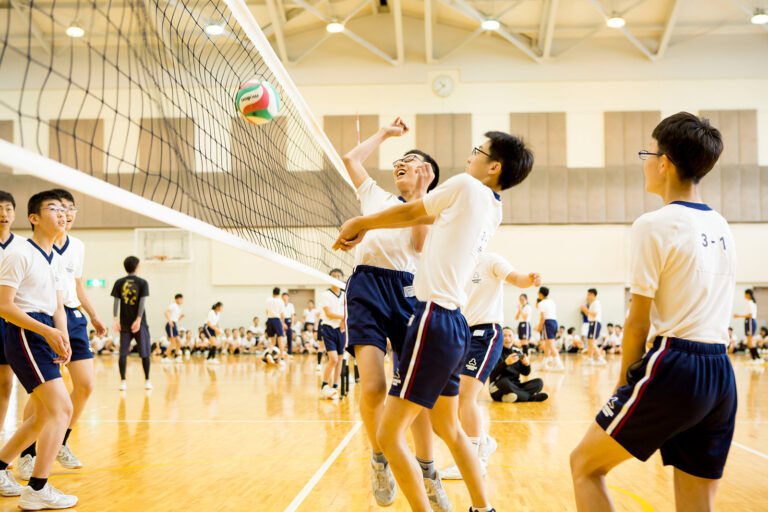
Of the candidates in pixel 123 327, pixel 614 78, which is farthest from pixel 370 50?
pixel 123 327

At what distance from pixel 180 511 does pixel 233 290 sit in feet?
56.9

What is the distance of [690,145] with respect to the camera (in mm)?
2211

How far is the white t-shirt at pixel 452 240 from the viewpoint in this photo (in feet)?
8.64

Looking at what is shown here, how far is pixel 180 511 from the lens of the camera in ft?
11.4

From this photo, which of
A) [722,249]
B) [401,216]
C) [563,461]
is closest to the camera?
[722,249]

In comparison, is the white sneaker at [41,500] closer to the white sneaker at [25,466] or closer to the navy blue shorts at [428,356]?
the white sneaker at [25,466]

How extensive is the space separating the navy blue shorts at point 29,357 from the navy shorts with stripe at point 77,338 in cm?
58

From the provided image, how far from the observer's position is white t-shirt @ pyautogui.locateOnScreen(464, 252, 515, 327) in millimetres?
4707

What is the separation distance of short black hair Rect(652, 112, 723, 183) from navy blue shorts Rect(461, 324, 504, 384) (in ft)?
7.97

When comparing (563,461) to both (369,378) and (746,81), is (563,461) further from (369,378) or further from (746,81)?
(746,81)

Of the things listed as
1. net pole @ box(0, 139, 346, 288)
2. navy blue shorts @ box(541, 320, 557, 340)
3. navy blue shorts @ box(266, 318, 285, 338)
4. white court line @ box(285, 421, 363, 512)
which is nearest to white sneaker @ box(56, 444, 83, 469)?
white court line @ box(285, 421, 363, 512)

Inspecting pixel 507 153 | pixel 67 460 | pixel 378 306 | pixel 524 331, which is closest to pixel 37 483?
pixel 67 460

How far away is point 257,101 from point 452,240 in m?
2.30

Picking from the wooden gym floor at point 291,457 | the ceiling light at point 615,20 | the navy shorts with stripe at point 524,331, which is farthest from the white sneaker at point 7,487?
the ceiling light at point 615,20
